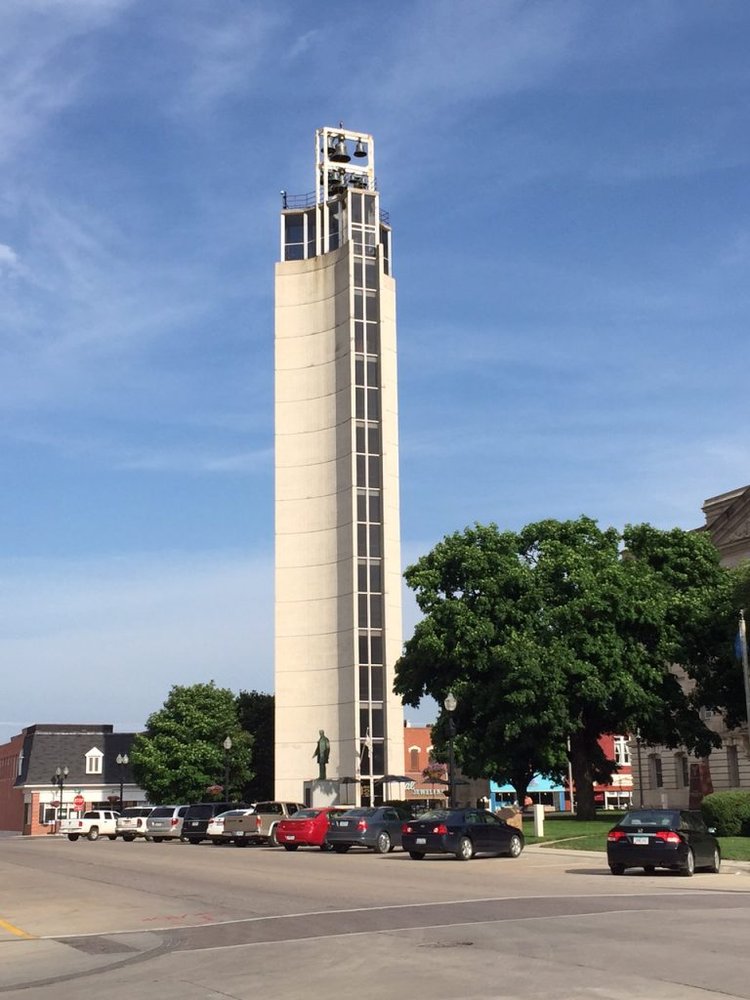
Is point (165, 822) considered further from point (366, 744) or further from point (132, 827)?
point (366, 744)

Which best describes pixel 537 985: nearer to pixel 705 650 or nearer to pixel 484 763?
pixel 484 763

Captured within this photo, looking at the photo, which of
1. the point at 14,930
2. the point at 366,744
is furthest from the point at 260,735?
the point at 14,930

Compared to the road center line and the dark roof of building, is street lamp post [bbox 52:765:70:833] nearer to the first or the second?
the dark roof of building

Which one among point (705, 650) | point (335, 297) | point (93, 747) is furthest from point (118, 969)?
point (93, 747)

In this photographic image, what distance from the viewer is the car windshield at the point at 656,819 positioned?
2542cm

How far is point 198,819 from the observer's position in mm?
52938

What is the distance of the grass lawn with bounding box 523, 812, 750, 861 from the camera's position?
32.2m

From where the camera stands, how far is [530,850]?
37094mm

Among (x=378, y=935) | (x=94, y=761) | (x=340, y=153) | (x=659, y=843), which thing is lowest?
(x=378, y=935)

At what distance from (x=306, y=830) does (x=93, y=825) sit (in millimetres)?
27357

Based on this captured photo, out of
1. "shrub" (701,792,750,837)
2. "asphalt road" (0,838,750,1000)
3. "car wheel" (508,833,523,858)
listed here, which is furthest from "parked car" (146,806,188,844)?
"asphalt road" (0,838,750,1000)

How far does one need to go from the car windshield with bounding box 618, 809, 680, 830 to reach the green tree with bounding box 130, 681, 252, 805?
65666mm

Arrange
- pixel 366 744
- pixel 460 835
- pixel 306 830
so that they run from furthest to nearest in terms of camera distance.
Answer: pixel 366 744 < pixel 306 830 < pixel 460 835

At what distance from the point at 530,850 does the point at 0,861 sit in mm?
17035
